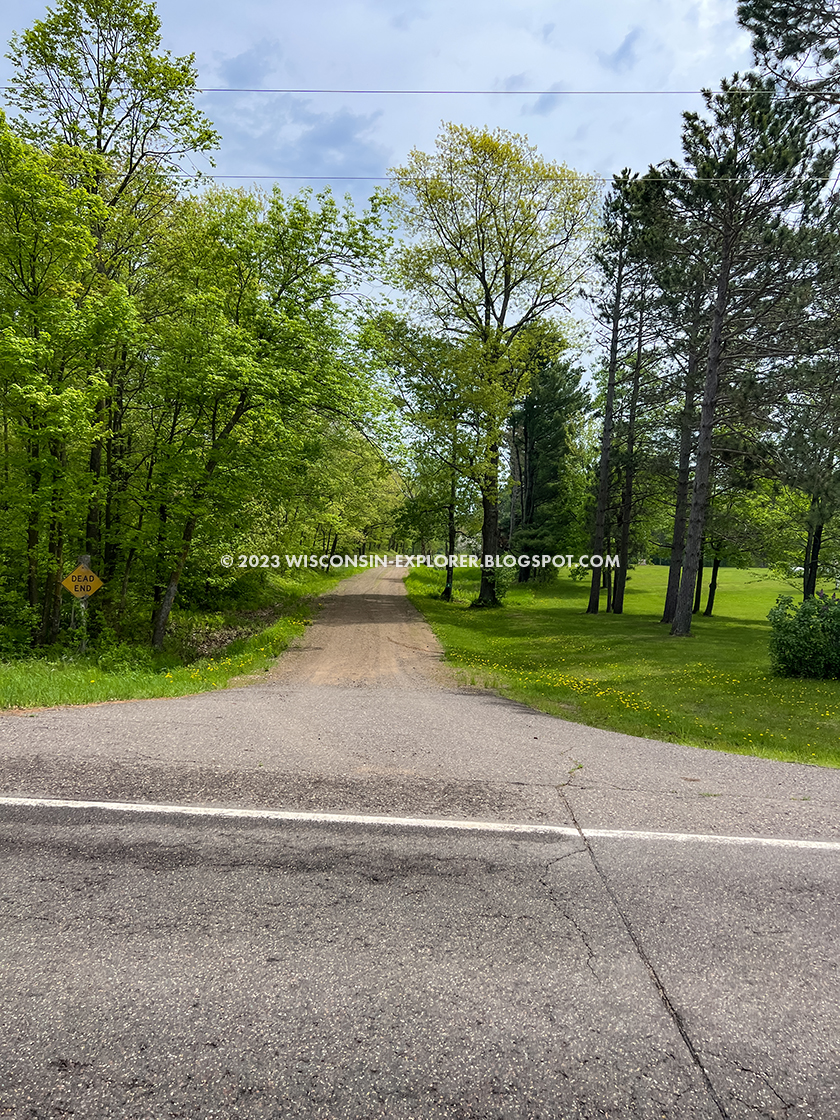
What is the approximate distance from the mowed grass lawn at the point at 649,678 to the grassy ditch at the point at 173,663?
17.5 feet

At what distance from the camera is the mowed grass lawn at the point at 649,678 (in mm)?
8523

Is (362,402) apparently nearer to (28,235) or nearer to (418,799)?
(28,235)

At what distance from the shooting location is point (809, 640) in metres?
12.4

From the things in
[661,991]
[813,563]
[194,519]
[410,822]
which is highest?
[813,563]

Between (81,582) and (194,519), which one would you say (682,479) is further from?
(81,582)

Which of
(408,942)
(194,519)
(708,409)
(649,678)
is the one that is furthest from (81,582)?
(708,409)

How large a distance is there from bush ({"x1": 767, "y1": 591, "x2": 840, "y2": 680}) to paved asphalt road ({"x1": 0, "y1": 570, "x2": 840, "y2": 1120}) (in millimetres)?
8367

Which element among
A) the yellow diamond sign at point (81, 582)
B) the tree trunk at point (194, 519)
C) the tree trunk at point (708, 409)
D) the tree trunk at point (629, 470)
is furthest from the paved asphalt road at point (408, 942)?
the tree trunk at point (629, 470)

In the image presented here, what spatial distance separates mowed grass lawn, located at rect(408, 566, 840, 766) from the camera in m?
8.52

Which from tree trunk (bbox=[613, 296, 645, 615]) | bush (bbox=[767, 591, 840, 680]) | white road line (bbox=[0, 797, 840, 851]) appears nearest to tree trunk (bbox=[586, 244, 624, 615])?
tree trunk (bbox=[613, 296, 645, 615])

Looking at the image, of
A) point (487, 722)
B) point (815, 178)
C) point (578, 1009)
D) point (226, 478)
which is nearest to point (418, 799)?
→ point (578, 1009)

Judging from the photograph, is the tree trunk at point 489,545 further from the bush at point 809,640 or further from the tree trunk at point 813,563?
the bush at point 809,640

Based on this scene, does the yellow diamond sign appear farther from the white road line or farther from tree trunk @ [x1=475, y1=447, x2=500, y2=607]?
tree trunk @ [x1=475, y1=447, x2=500, y2=607]

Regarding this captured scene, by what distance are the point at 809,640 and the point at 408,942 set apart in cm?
1288
